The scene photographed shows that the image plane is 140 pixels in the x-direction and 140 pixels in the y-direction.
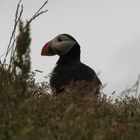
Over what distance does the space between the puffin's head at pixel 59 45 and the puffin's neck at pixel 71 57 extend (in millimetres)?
108

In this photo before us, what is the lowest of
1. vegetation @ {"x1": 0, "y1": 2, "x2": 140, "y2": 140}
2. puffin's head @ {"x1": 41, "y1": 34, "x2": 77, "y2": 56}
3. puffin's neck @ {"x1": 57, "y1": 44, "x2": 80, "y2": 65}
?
vegetation @ {"x1": 0, "y1": 2, "x2": 140, "y2": 140}

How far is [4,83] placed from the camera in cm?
418

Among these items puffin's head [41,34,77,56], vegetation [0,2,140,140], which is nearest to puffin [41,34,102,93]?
puffin's head [41,34,77,56]

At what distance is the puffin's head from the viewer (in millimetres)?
11594

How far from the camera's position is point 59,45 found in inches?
461

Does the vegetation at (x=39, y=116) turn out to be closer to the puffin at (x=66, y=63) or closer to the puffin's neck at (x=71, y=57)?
the puffin at (x=66, y=63)

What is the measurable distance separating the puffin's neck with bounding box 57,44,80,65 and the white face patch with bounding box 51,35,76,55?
0.11 meters

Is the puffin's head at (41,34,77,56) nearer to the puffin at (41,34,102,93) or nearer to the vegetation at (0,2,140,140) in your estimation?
the puffin at (41,34,102,93)

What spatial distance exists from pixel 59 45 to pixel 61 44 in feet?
0.26

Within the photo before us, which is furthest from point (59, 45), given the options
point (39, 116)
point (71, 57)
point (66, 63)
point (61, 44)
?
point (39, 116)

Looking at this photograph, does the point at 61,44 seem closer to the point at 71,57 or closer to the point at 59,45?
the point at 59,45

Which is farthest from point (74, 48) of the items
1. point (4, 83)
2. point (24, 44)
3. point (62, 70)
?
point (24, 44)

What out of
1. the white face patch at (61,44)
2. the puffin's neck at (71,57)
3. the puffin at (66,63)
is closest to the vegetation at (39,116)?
the puffin at (66,63)

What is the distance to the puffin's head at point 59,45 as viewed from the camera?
456 inches
